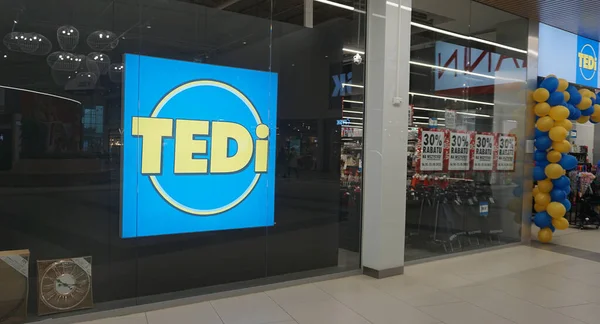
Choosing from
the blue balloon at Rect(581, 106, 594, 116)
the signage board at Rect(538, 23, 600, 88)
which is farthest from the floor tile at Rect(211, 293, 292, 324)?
the blue balloon at Rect(581, 106, 594, 116)

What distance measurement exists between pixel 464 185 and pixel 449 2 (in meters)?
2.42

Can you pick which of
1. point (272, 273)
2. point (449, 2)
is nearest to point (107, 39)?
point (272, 273)

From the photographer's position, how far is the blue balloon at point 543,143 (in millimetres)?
6375

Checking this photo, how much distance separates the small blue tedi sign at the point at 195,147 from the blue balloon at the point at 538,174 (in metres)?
4.35

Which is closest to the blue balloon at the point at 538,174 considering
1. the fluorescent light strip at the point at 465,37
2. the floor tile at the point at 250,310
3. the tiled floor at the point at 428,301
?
the tiled floor at the point at 428,301

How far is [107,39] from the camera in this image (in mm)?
3412

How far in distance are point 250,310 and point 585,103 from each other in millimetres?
5933

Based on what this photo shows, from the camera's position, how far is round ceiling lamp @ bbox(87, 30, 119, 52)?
132 inches

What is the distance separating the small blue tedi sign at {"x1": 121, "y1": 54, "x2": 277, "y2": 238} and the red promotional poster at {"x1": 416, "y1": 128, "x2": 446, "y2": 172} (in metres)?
2.02

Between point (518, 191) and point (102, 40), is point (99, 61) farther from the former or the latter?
point (518, 191)

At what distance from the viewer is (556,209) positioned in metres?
6.25

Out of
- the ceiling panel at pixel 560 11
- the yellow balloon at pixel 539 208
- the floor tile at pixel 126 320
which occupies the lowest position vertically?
the floor tile at pixel 126 320

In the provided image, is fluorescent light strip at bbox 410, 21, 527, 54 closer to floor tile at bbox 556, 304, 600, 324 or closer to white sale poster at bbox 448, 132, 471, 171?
white sale poster at bbox 448, 132, 471, 171

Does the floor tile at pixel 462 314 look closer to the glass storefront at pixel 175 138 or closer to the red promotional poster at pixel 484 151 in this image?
the glass storefront at pixel 175 138
